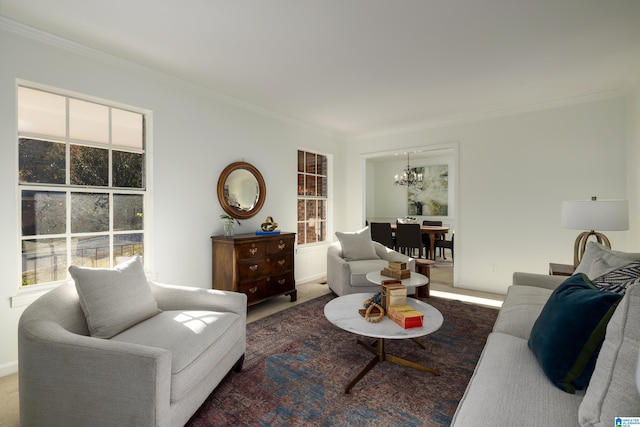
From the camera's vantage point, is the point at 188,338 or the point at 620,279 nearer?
the point at 620,279

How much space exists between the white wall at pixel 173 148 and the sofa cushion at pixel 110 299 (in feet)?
3.39

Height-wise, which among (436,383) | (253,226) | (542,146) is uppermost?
(542,146)

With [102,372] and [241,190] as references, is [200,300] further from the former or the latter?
[241,190]

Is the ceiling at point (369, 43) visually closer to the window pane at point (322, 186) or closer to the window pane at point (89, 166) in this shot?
the window pane at point (89, 166)

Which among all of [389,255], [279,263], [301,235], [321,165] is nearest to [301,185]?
[321,165]

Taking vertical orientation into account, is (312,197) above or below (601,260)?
above

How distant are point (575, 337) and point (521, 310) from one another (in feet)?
3.09

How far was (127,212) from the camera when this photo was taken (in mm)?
2947

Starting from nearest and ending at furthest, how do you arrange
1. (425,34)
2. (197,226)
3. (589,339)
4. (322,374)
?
1. (589,339)
2. (322,374)
3. (425,34)
4. (197,226)

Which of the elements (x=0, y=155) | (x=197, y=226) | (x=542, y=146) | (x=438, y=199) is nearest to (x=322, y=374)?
(x=197, y=226)

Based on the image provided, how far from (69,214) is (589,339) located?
3.48m

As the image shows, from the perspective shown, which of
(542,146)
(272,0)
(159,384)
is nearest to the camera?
(159,384)

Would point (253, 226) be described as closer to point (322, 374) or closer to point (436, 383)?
point (322, 374)

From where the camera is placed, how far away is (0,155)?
7.23 feet
